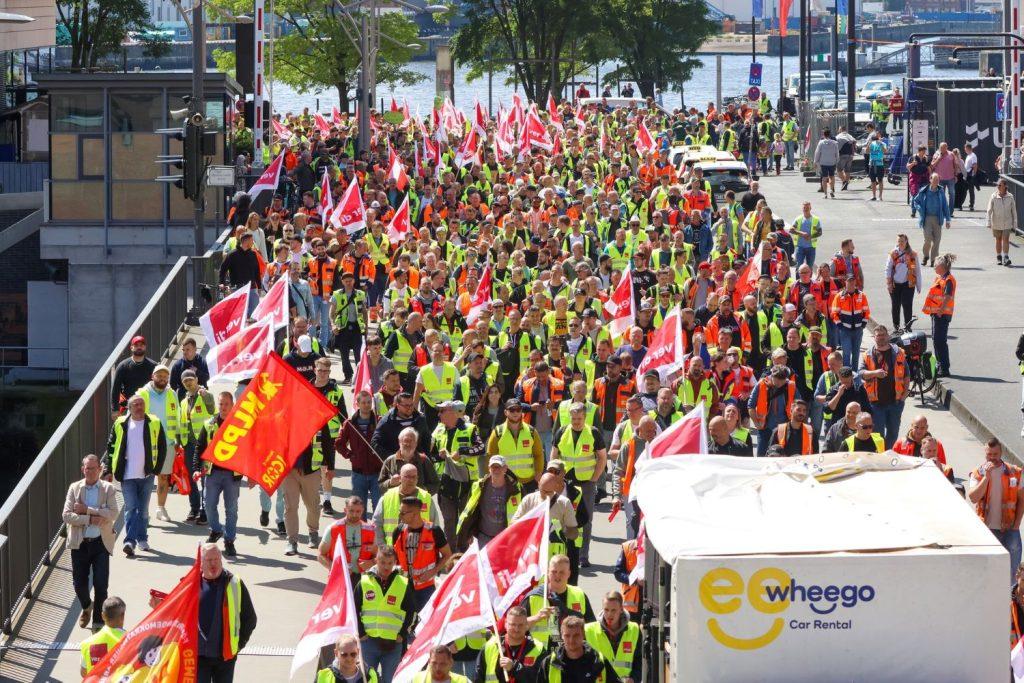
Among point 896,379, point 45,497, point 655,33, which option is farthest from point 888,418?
point 655,33

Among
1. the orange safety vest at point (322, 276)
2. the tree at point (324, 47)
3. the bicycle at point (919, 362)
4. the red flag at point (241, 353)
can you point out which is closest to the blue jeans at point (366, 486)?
the red flag at point (241, 353)

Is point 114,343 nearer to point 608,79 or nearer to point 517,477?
point 517,477

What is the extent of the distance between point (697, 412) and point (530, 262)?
37.6 ft

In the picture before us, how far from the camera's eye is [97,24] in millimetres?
67688

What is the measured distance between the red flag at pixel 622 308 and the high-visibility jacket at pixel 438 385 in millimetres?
3250

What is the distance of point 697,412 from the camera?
15.4 metres

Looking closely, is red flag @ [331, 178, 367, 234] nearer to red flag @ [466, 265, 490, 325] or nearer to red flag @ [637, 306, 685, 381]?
red flag @ [466, 265, 490, 325]

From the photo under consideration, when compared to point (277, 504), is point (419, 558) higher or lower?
higher

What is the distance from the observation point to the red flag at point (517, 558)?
1246 centimetres

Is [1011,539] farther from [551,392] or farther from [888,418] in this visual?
[551,392]

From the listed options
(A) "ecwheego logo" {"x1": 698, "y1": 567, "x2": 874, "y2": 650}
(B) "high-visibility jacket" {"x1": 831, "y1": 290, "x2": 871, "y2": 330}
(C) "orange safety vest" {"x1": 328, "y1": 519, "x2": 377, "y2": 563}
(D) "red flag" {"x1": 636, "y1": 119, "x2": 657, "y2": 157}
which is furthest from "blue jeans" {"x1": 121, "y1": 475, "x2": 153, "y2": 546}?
(D) "red flag" {"x1": 636, "y1": 119, "x2": 657, "y2": 157}

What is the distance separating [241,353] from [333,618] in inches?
281

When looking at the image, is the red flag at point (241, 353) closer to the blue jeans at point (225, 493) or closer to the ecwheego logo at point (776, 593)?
the blue jeans at point (225, 493)

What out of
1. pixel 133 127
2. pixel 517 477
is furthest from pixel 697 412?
pixel 133 127
